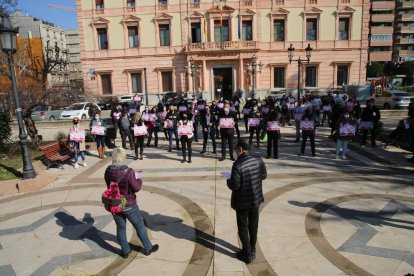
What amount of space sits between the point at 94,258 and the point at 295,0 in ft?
121

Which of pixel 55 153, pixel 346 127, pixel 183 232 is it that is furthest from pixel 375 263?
pixel 55 153

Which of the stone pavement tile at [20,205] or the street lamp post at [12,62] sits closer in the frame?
the stone pavement tile at [20,205]

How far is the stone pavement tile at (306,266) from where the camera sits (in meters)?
4.71

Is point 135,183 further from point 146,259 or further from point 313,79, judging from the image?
point 313,79

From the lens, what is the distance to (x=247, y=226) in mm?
4926

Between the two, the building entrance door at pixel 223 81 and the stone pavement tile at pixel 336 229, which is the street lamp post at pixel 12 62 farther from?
the building entrance door at pixel 223 81

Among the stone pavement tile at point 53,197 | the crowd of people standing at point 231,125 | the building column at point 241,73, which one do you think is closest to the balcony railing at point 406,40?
the building column at point 241,73

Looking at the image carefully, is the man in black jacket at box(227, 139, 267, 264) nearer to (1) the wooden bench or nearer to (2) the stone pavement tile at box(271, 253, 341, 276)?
(2) the stone pavement tile at box(271, 253, 341, 276)

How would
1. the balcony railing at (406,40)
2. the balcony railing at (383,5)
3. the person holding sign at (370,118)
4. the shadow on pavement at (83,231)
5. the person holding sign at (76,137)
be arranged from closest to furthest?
the shadow on pavement at (83,231) < the person holding sign at (76,137) < the person holding sign at (370,118) < the balcony railing at (383,5) < the balcony railing at (406,40)

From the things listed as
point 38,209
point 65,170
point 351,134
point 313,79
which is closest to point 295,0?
point 313,79

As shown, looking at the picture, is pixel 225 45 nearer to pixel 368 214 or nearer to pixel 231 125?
pixel 231 125

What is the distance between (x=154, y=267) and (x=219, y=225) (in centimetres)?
170

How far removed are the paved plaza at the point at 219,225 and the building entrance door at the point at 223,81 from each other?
2781 cm

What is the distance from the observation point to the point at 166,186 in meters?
8.77
